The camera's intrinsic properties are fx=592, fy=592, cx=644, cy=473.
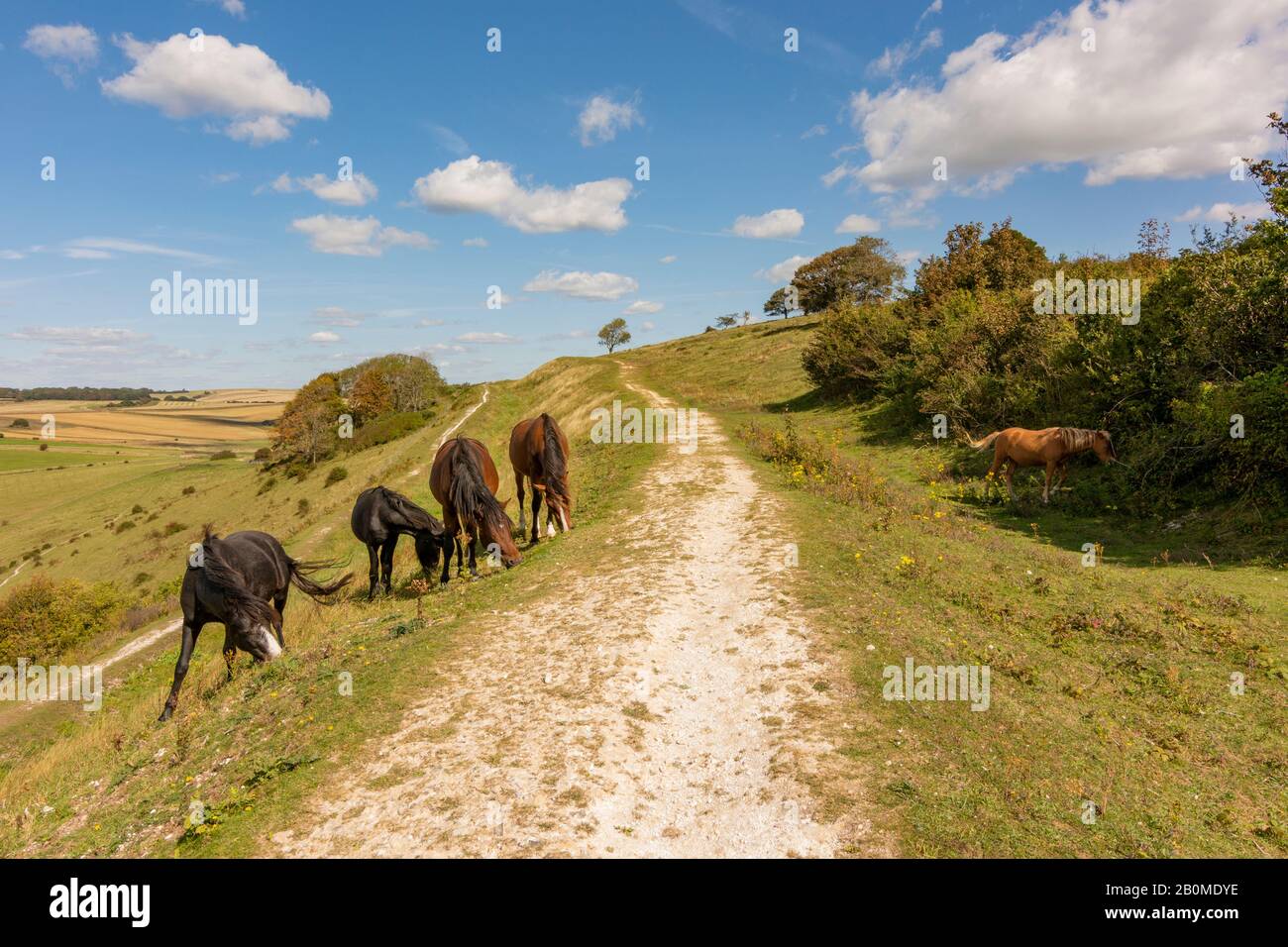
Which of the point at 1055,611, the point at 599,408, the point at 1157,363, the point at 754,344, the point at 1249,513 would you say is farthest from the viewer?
the point at 754,344

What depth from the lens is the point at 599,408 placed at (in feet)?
125

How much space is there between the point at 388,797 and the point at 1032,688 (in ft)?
26.0

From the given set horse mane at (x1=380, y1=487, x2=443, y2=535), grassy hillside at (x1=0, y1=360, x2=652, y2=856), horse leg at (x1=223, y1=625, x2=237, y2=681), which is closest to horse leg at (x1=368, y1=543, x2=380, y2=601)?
grassy hillside at (x1=0, y1=360, x2=652, y2=856)

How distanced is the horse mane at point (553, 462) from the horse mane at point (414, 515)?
10.6ft

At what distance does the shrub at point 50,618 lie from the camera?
82.8 feet

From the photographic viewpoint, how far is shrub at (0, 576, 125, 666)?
25250 millimetres

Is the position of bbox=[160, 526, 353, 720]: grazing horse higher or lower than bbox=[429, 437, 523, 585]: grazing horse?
lower

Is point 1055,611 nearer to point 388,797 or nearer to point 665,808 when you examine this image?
point 665,808

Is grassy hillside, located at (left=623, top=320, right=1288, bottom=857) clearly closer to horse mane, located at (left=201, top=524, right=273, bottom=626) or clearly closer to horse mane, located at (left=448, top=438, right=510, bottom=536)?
horse mane, located at (left=448, top=438, right=510, bottom=536)

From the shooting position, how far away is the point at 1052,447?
1700 cm

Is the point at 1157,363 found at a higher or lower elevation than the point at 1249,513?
higher

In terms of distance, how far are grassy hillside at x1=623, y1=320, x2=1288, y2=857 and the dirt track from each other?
2.77ft

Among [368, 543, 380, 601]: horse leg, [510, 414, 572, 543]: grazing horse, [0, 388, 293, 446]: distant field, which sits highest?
[0, 388, 293, 446]: distant field
